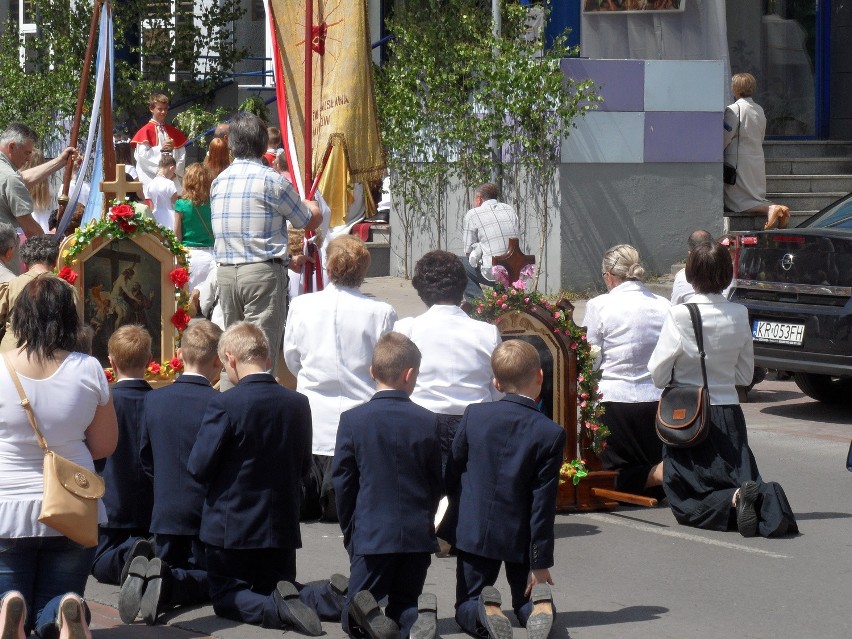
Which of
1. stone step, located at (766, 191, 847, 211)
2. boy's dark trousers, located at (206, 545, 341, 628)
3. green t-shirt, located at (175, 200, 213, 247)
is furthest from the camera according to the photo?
stone step, located at (766, 191, 847, 211)

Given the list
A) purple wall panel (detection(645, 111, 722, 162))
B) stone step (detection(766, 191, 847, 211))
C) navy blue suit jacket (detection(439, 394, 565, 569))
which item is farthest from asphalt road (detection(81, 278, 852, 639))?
stone step (detection(766, 191, 847, 211))

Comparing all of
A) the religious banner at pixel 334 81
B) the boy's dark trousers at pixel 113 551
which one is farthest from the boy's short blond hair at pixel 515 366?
the religious banner at pixel 334 81

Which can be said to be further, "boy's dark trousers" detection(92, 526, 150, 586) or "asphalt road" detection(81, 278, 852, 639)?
"boy's dark trousers" detection(92, 526, 150, 586)

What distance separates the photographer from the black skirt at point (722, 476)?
24.7 ft

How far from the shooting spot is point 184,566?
6355 millimetres

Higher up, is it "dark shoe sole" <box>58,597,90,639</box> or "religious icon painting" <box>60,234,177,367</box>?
"religious icon painting" <box>60,234,177,367</box>

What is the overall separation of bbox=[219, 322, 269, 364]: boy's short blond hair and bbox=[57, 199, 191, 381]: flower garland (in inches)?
116

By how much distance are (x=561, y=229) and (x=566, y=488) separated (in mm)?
Answer: 8438

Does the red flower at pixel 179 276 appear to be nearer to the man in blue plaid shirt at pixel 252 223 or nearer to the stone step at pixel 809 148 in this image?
the man in blue plaid shirt at pixel 252 223

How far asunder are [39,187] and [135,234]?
1.63 m

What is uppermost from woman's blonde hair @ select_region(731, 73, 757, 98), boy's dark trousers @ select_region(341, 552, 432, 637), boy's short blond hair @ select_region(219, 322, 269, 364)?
woman's blonde hair @ select_region(731, 73, 757, 98)

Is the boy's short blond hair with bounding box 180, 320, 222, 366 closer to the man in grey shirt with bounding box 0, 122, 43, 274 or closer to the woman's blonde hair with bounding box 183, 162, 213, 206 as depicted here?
the man in grey shirt with bounding box 0, 122, 43, 274

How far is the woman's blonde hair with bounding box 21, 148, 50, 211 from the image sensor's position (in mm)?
9875

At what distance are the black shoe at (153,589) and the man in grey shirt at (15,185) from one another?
3623 mm
